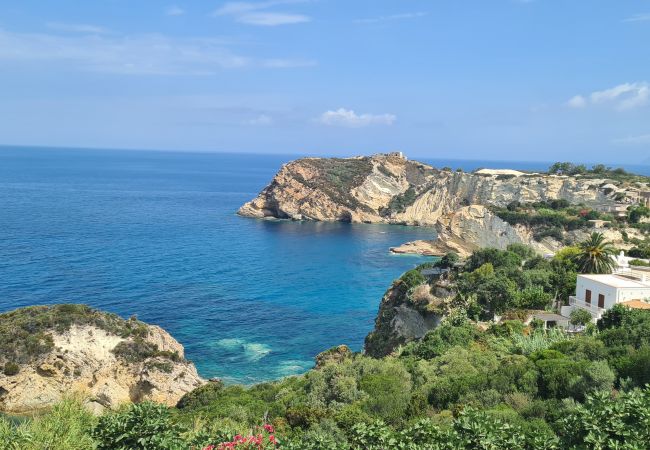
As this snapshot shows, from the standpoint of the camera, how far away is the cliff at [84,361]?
92.1 ft

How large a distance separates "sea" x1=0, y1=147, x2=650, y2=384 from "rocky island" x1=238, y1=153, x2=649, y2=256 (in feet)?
17.8

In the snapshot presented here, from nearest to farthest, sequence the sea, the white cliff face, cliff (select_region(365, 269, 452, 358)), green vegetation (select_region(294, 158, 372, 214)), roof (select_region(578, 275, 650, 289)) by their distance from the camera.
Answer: roof (select_region(578, 275, 650, 289)), the white cliff face, cliff (select_region(365, 269, 452, 358)), the sea, green vegetation (select_region(294, 158, 372, 214))

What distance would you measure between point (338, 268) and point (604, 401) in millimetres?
51164

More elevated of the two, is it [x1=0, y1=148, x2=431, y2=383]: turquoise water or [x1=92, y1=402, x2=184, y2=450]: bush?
[x1=92, y1=402, x2=184, y2=450]: bush

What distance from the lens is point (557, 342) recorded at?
64.7 feet

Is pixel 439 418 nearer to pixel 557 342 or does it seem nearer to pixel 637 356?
pixel 637 356

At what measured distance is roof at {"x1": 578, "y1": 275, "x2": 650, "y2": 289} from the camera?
963 inches

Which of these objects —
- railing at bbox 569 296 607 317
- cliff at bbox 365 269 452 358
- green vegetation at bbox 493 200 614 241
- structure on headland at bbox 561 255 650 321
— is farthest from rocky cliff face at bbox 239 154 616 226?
railing at bbox 569 296 607 317

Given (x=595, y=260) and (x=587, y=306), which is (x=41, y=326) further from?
(x=595, y=260)

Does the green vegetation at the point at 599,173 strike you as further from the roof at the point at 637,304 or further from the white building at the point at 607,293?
the roof at the point at 637,304

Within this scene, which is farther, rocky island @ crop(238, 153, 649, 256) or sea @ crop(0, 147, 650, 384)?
rocky island @ crop(238, 153, 649, 256)

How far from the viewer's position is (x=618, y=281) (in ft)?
83.9

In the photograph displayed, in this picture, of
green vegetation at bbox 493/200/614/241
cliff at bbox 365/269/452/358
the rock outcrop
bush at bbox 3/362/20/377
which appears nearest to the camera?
bush at bbox 3/362/20/377

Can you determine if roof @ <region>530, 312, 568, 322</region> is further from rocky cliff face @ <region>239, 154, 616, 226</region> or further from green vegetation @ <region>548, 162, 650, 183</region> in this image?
rocky cliff face @ <region>239, 154, 616, 226</region>
